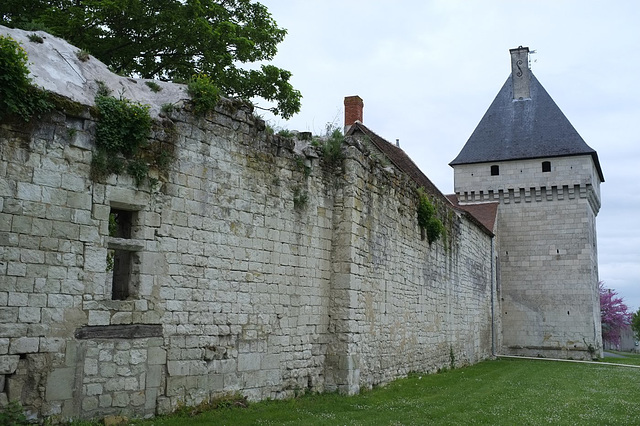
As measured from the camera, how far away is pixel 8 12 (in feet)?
50.3

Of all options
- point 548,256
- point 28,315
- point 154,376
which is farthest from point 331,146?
point 548,256

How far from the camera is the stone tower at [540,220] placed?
2739cm

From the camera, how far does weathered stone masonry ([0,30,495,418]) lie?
22.2 feet

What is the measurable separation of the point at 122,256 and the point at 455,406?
5.82 m

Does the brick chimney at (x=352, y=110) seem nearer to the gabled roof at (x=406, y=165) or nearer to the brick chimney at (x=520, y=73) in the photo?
the gabled roof at (x=406, y=165)

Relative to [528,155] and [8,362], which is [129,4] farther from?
[528,155]

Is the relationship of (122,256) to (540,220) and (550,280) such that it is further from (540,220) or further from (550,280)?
(540,220)

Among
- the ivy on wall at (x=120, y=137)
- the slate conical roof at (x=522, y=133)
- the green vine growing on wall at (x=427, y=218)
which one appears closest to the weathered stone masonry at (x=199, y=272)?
the ivy on wall at (x=120, y=137)

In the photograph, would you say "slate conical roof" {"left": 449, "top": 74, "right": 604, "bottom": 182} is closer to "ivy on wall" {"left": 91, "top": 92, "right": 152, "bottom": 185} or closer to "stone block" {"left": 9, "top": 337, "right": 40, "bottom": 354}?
"ivy on wall" {"left": 91, "top": 92, "right": 152, "bottom": 185}

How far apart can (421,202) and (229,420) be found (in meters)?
9.11

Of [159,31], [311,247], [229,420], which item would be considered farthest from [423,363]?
[159,31]

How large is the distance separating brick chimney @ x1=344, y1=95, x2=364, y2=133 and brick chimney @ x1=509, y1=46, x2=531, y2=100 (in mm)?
13778

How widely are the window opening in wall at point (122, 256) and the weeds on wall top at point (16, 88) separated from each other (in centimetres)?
168

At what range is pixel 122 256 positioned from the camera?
8.20 m
